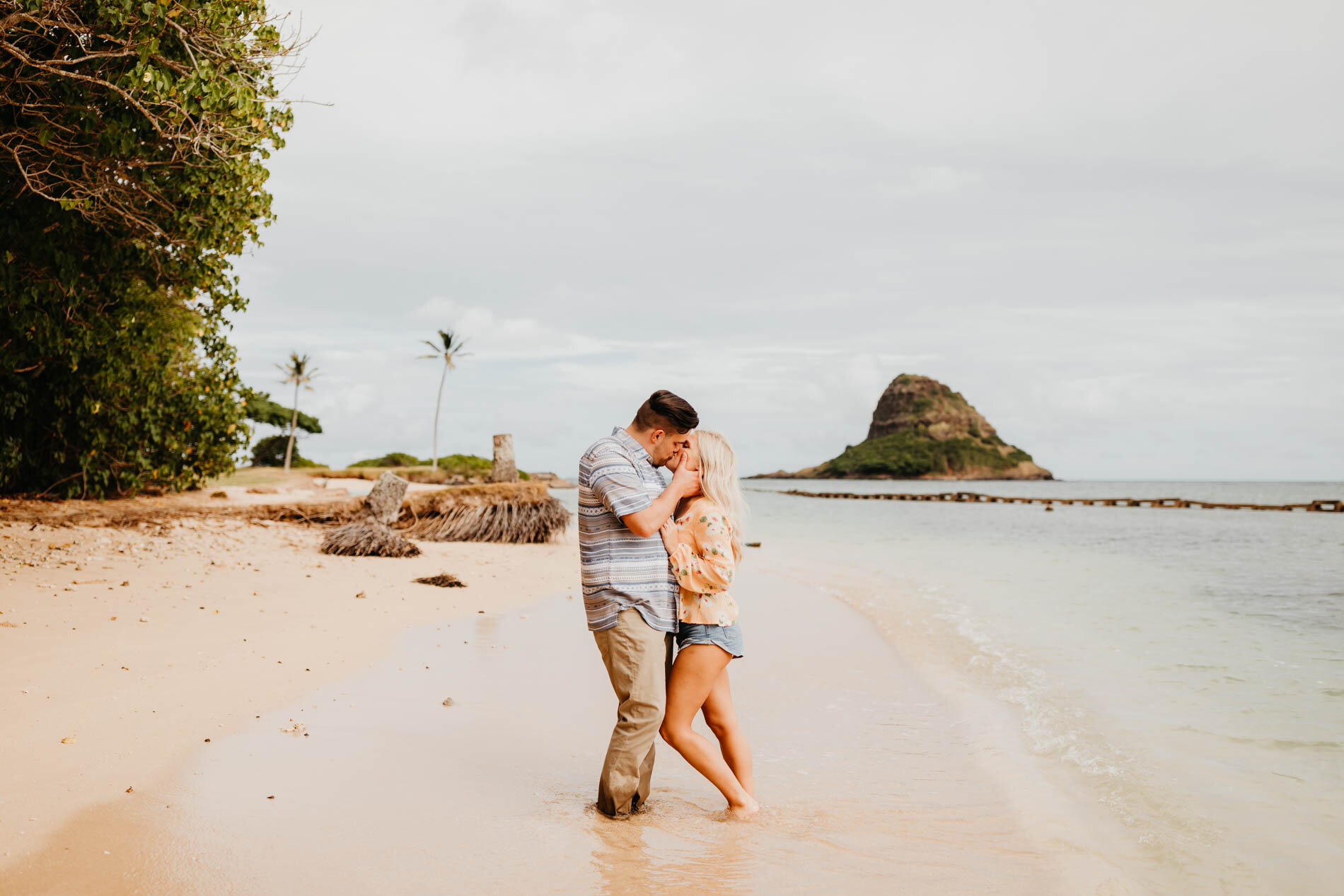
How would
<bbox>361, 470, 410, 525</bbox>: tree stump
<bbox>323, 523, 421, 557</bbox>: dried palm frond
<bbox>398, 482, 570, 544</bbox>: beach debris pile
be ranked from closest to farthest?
<bbox>323, 523, 421, 557</bbox>: dried palm frond
<bbox>361, 470, 410, 525</bbox>: tree stump
<bbox>398, 482, 570, 544</bbox>: beach debris pile

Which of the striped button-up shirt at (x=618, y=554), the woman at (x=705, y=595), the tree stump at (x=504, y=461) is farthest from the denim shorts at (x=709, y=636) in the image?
the tree stump at (x=504, y=461)

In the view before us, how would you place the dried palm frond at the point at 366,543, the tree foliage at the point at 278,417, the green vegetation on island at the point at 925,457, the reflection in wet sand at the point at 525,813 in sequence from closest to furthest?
the reflection in wet sand at the point at 525,813, the dried palm frond at the point at 366,543, the tree foliage at the point at 278,417, the green vegetation on island at the point at 925,457

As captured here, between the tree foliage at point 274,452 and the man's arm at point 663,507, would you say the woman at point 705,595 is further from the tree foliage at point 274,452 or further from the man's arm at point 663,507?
the tree foliage at point 274,452

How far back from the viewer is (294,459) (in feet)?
161

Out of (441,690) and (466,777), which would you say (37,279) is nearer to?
(441,690)

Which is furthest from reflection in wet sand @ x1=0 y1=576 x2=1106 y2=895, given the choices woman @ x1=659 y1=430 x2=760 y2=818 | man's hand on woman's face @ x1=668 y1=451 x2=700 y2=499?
man's hand on woman's face @ x1=668 y1=451 x2=700 y2=499

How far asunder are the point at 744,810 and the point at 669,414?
1.84m

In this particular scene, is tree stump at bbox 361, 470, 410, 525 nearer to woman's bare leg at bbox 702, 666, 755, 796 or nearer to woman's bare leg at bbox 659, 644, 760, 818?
woman's bare leg at bbox 702, 666, 755, 796

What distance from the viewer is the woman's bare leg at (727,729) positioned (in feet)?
12.7

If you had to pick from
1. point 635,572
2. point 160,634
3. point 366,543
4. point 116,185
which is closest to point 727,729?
point 635,572

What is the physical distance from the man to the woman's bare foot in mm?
552

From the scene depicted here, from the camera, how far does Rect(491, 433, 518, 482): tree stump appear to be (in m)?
19.3

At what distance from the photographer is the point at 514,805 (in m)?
3.87

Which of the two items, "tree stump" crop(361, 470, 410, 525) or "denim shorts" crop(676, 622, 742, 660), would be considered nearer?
"denim shorts" crop(676, 622, 742, 660)
